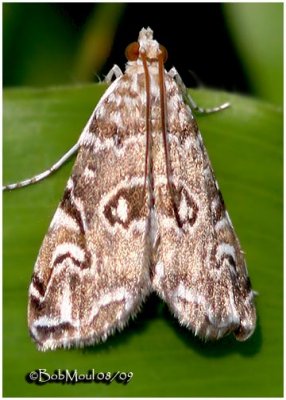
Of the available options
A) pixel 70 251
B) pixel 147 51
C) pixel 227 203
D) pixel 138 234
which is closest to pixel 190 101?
pixel 147 51

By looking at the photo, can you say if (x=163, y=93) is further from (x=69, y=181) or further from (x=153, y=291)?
(x=153, y=291)

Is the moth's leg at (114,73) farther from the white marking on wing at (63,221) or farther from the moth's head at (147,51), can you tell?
the white marking on wing at (63,221)

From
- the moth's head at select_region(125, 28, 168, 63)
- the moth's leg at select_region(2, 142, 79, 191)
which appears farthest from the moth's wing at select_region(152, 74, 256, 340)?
the moth's leg at select_region(2, 142, 79, 191)

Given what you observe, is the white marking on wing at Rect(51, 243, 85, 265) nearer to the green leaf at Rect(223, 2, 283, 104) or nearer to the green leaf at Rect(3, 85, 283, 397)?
the green leaf at Rect(3, 85, 283, 397)

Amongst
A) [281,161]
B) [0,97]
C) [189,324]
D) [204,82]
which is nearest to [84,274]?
[189,324]

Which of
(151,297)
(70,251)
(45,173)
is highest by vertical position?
(45,173)

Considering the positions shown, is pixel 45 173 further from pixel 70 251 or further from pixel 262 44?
pixel 262 44
